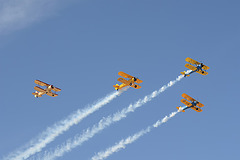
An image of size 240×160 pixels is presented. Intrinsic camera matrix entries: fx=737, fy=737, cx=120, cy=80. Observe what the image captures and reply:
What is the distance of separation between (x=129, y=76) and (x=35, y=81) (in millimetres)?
22479

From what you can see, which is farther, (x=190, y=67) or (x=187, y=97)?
(x=187, y=97)

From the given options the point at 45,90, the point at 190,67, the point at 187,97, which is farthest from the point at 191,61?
the point at 45,90

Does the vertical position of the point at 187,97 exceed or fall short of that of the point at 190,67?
it falls short

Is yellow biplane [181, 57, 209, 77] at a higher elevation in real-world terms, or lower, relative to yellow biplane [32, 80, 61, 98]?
lower

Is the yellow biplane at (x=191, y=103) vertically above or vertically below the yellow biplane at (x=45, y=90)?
below

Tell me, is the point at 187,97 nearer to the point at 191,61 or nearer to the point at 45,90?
the point at 191,61

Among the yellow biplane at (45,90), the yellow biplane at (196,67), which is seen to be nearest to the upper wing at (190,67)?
the yellow biplane at (196,67)

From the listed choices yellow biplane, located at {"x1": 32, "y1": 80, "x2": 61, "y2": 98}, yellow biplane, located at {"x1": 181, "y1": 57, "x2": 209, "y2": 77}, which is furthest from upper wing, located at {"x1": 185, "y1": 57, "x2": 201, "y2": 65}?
yellow biplane, located at {"x1": 32, "y1": 80, "x2": 61, "y2": 98}

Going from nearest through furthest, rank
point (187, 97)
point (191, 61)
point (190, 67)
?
point (191, 61)
point (190, 67)
point (187, 97)

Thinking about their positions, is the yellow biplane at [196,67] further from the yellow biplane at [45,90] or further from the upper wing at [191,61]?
the yellow biplane at [45,90]

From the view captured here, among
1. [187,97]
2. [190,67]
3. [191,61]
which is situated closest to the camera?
[191,61]

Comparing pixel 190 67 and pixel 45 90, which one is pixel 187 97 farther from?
pixel 45 90

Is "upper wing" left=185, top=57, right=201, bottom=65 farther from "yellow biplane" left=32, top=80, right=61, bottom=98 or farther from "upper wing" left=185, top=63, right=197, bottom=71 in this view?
"yellow biplane" left=32, top=80, right=61, bottom=98

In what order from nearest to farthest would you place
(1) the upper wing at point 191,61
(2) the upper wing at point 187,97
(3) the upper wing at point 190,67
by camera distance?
(1) the upper wing at point 191,61, (3) the upper wing at point 190,67, (2) the upper wing at point 187,97
